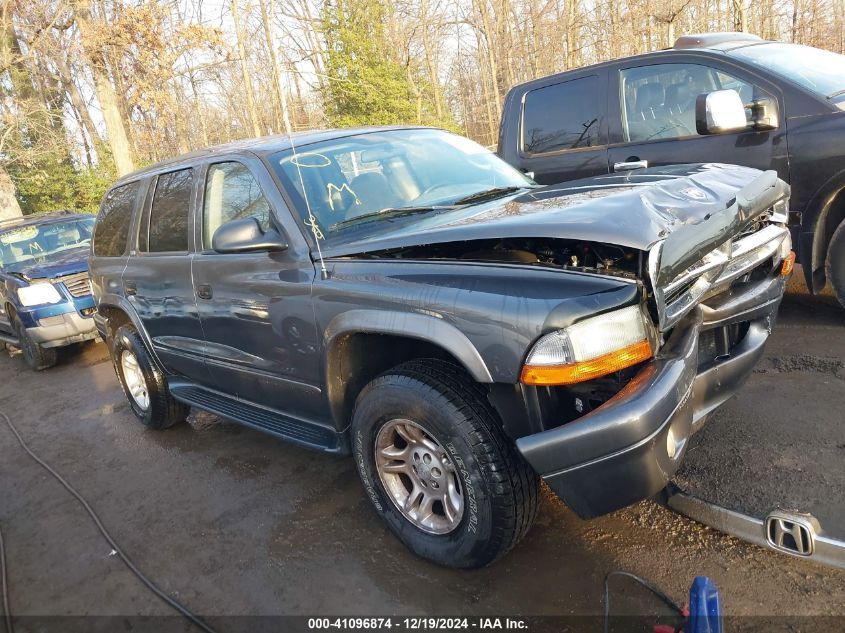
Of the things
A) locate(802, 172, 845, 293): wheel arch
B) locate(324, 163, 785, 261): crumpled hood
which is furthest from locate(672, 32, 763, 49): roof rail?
locate(324, 163, 785, 261): crumpled hood

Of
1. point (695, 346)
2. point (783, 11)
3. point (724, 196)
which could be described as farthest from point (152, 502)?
point (783, 11)

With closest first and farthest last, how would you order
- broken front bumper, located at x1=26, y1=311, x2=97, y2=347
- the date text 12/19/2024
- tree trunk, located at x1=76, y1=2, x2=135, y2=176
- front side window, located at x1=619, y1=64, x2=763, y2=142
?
the date text 12/19/2024
front side window, located at x1=619, y1=64, x2=763, y2=142
broken front bumper, located at x1=26, y1=311, x2=97, y2=347
tree trunk, located at x1=76, y1=2, x2=135, y2=176

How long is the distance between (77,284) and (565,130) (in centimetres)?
567

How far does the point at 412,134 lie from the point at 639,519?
2470 millimetres

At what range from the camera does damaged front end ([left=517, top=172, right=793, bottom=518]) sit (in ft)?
6.33

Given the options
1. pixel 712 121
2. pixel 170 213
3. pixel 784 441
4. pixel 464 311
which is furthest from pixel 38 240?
pixel 784 441

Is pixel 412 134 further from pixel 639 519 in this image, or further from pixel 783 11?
pixel 783 11

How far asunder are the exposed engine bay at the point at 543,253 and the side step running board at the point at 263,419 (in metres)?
1.01

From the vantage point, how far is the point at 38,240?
8188 mm

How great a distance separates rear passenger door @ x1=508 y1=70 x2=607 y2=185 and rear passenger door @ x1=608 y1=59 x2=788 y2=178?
0.13 m

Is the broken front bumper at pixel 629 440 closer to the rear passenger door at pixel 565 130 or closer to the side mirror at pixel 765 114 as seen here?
the side mirror at pixel 765 114

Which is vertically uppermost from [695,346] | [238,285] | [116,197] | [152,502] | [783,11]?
[783,11]

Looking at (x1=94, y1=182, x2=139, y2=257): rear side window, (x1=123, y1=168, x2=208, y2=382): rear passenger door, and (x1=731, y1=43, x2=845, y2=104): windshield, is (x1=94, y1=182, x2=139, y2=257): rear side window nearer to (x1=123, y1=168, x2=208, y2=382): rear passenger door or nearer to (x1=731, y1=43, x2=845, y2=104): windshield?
(x1=123, y1=168, x2=208, y2=382): rear passenger door

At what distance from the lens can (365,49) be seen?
757 inches
